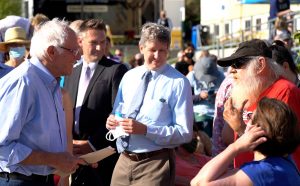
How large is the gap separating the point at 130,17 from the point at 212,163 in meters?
39.6

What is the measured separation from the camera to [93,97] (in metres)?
6.32

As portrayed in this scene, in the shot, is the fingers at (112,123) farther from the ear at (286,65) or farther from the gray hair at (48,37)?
the ear at (286,65)

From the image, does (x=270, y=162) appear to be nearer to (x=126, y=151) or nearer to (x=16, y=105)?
(x=16, y=105)

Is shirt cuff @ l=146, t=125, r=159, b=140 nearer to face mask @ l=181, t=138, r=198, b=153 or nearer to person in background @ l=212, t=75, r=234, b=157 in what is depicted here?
person in background @ l=212, t=75, r=234, b=157

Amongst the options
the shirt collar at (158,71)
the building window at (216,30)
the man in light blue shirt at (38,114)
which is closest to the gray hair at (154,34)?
the shirt collar at (158,71)

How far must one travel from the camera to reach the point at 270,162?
3729 mm

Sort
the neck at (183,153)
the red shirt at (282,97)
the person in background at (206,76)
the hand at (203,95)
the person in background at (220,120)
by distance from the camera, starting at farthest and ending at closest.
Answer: the person in background at (206,76), the hand at (203,95), the neck at (183,153), the person in background at (220,120), the red shirt at (282,97)

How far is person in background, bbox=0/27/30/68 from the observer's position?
6.73 meters

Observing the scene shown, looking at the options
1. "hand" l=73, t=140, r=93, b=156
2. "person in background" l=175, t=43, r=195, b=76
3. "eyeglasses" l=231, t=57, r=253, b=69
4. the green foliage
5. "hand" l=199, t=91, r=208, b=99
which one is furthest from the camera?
the green foliage

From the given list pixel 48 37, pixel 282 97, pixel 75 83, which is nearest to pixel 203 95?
pixel 75 83

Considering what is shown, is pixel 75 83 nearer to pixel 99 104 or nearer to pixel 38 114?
pixel 99 104

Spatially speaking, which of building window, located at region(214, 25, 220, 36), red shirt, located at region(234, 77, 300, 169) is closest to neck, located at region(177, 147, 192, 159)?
red shirt, located at region(234, 77, 300, 169)

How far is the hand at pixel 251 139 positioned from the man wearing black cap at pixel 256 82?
79 cm

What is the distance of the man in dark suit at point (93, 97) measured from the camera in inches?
247
